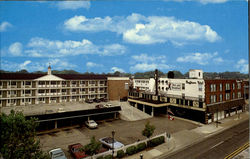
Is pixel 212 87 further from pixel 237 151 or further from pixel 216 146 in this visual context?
pixel 237 151

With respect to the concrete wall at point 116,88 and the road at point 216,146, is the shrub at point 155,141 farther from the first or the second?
the concrete wall at point 116,88

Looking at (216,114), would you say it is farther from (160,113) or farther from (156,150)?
(156,150)

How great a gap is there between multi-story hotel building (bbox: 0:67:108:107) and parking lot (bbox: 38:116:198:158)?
2235 centimetres

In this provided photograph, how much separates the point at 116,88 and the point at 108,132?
3327 cm

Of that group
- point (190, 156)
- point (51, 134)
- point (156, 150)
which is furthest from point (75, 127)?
point (190, 156)

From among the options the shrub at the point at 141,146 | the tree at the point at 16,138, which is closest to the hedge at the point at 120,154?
the shrub at the point at 141,146

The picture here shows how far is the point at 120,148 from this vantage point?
77.7 ft

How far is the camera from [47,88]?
174ft

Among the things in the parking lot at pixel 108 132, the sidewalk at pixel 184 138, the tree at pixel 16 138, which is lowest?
the parking lot at pixel 108 132

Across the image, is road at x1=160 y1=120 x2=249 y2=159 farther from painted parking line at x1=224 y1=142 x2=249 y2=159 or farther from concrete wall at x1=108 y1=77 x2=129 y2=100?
concrete wall at x1=108 y1=77 x2=129 y2=100

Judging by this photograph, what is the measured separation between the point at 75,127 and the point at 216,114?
1510 inches

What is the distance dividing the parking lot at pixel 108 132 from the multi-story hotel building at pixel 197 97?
4.16 m

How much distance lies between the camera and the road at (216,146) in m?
22.9

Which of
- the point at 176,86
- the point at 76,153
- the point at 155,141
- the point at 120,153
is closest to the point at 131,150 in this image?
the point at 120,153
